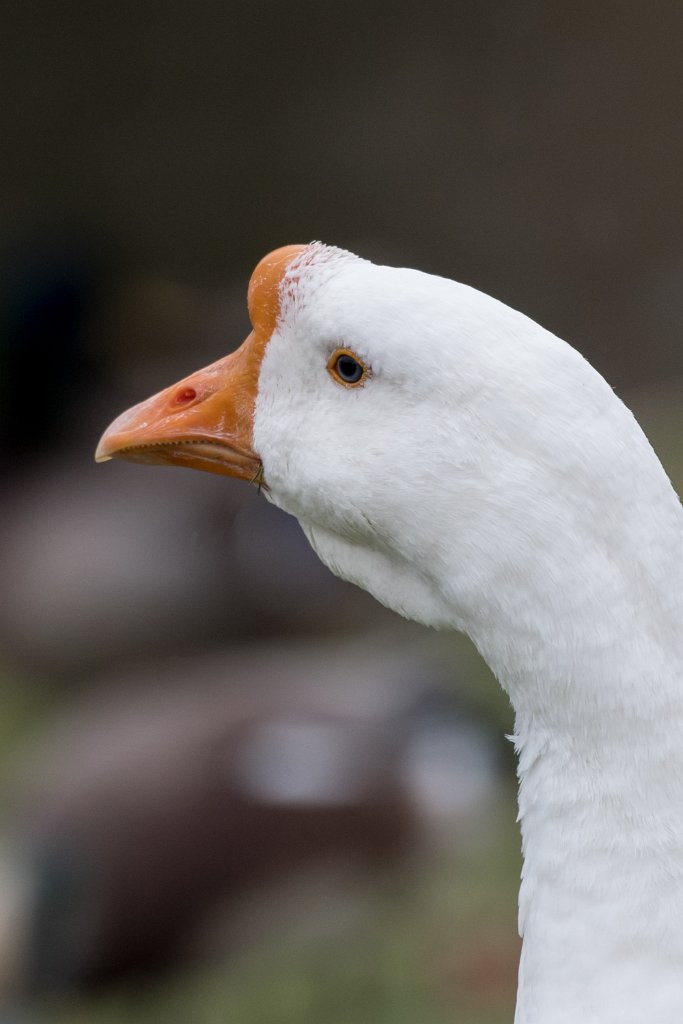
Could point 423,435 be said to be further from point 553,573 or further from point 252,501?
point 252,501

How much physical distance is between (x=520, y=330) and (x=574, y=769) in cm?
38

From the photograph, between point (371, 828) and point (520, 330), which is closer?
point (520, 330)

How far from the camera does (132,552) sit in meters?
4.46

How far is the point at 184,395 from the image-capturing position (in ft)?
4.84

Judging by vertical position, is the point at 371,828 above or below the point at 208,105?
below

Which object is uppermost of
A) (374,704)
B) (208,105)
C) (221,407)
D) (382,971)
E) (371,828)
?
(208,105)

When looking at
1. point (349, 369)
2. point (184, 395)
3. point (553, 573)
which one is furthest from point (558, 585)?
point (184, 395)

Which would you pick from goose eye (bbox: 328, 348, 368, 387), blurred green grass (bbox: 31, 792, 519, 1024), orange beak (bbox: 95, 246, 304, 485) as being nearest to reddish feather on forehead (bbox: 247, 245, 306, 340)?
orange beak (bbox: 95, 246, 304, 485)

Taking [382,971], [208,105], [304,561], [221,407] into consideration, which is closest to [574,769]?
[221,407]

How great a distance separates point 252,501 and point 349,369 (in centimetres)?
324

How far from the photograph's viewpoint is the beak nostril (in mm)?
1461

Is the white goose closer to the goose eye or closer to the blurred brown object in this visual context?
the goose eye

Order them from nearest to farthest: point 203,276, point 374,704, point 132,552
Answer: point 374,704, point 132,552, point 203,276

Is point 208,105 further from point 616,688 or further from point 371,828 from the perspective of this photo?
point 616,688
